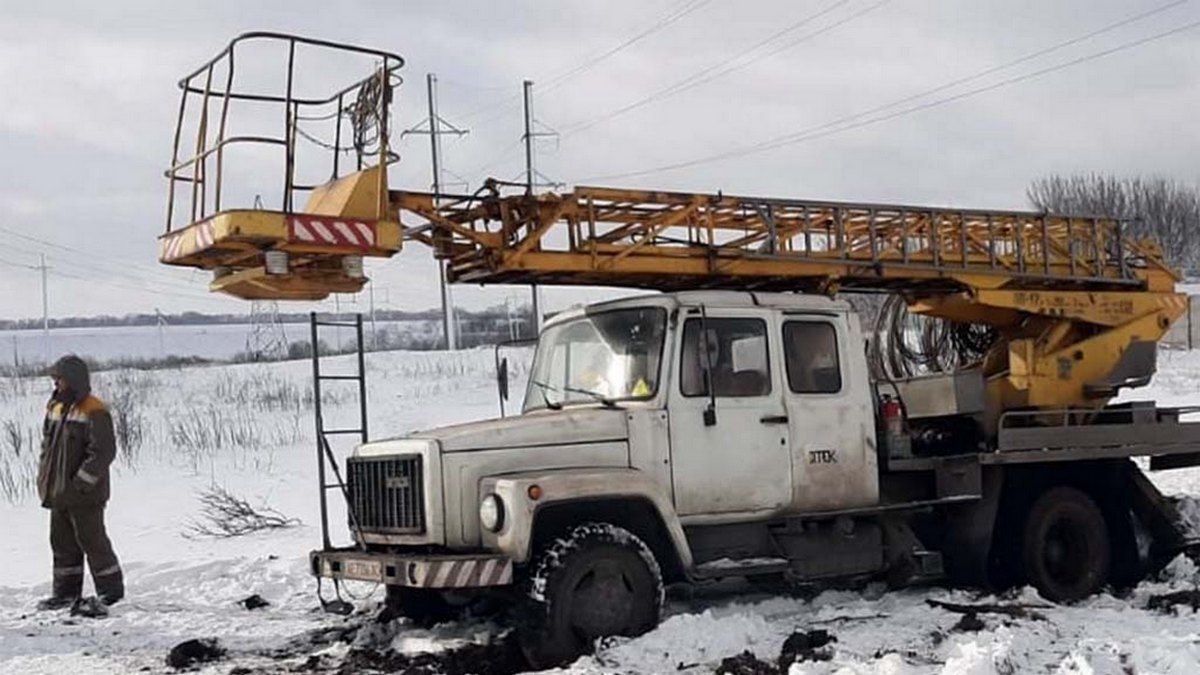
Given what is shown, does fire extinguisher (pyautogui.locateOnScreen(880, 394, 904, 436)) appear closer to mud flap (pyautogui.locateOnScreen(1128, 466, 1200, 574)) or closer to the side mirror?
mud flap (pyautogui.locateOnScreen(1128, 466, 1200, 574))

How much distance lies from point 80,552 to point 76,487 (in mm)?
592

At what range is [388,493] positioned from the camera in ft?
26.1

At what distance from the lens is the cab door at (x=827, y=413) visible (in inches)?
342

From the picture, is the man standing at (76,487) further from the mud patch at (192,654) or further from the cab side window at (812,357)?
the cab side window at (812,357)

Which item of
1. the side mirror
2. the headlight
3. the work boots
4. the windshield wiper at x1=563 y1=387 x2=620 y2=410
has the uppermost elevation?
the side mirror

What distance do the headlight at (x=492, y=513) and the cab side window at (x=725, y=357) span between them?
151 cm

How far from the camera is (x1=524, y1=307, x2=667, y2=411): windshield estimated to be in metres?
8.28

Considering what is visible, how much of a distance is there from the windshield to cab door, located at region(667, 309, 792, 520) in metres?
0.18

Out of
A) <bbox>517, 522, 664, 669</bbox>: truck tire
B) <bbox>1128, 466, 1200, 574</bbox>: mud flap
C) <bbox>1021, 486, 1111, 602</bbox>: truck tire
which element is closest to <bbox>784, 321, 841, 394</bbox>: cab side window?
<bbox>517, 522, 664, 669</bbox>: truck tire

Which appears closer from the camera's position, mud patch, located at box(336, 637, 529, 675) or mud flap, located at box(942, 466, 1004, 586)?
mud patch, located at box(336, 637, 529, 675)

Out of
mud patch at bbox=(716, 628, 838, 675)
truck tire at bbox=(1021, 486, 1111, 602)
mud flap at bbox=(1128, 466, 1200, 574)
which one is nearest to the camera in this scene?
mud patch at bbox=(716, 628, 838, 675)

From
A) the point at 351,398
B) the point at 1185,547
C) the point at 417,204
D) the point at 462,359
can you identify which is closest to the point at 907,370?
the point at 1185,547

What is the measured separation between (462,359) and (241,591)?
28.9 meters

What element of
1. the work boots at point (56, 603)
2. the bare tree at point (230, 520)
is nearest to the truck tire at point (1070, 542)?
the work boots at point (56, 603)
